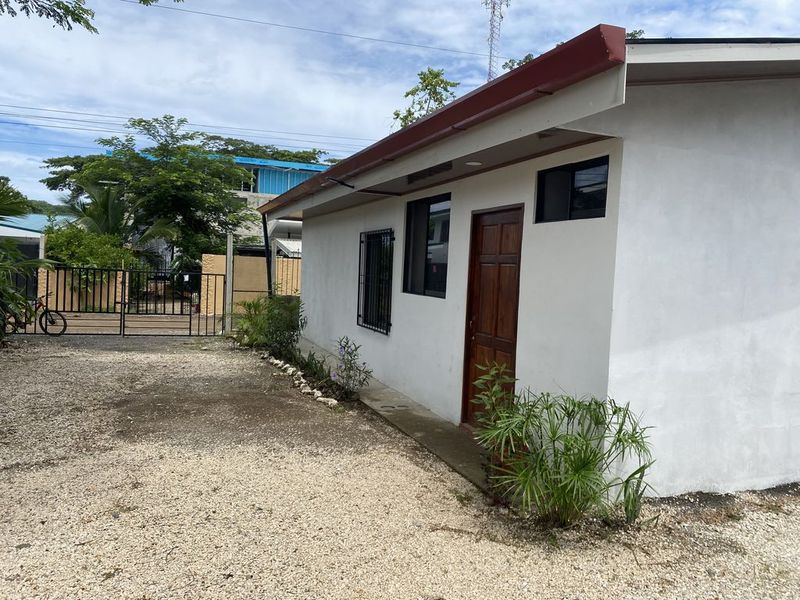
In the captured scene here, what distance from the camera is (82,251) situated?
1770 centimetres

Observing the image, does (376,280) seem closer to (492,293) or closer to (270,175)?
(492,293)

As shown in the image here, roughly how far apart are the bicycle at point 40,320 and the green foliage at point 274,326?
354cm

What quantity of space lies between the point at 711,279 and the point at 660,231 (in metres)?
0.53

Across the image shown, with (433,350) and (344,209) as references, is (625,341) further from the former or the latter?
(344,209)

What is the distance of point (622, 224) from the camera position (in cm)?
365

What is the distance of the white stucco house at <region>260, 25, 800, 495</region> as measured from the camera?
346cm

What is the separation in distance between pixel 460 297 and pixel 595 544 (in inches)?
110

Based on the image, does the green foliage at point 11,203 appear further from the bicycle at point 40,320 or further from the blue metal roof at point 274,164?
the blue metal roof at point 274,164

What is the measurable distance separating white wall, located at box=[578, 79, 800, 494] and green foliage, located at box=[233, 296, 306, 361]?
6.25 meters

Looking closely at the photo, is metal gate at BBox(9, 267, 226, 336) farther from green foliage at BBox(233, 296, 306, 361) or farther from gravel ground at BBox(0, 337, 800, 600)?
gravel ground at BBox(0, 337, 800, 600)

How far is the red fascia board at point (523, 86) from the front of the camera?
2852mm

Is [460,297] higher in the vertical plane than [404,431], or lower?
higher

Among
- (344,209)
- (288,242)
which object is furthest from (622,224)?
(288,242)

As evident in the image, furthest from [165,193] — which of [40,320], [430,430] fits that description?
[430,430]
